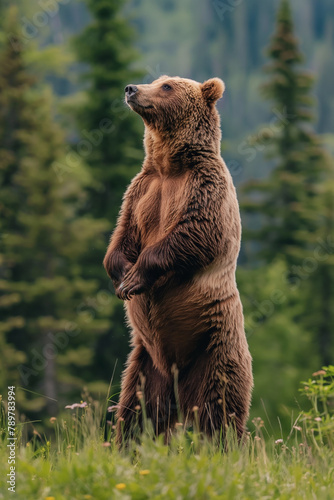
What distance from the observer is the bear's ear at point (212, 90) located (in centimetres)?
528

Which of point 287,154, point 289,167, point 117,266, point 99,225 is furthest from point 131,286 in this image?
point 289,167

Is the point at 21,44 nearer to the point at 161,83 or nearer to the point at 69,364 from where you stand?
the point at 69,364

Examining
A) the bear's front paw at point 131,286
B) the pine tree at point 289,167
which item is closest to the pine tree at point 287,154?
the pine tree at point 289,167

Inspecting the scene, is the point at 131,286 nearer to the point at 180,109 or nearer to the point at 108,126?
the point at 180,109

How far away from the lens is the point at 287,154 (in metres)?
26.9

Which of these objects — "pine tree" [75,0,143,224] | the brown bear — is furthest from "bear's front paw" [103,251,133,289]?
"pine tree" [75,0,143,224]

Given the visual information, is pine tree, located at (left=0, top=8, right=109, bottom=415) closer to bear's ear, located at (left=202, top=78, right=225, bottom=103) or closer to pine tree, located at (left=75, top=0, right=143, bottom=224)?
pine tree, located at (left=75, top=0, right=143, bottom=224)

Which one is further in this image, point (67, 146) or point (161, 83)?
point (67, 146)

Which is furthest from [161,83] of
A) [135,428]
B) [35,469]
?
[35,469]

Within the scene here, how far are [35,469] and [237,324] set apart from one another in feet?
6.12

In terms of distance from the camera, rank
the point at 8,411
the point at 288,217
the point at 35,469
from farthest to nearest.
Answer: the point at 288,217, the point at 8,411, the point at 35,469

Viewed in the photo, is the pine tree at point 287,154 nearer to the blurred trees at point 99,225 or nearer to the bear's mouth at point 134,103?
the blurred trees at point 99,225

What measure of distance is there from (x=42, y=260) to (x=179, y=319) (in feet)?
59.2

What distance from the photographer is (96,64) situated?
24078 mm
